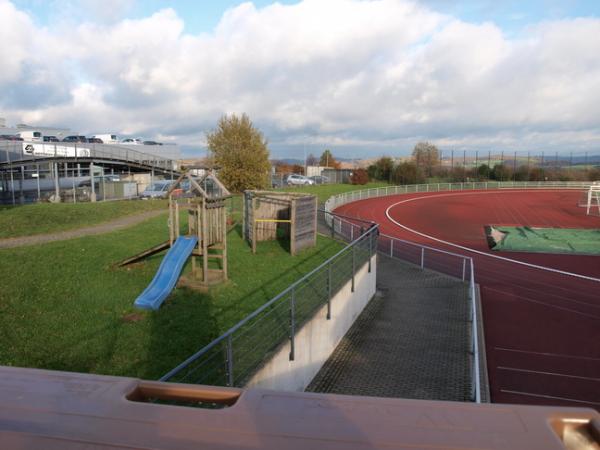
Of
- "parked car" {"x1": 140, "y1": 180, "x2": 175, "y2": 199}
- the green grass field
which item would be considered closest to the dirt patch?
the green grass field

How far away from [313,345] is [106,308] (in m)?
3.84

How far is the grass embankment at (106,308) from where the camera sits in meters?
6.55

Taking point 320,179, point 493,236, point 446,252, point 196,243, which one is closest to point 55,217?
point 196,243

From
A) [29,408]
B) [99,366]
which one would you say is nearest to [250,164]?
[99,366]

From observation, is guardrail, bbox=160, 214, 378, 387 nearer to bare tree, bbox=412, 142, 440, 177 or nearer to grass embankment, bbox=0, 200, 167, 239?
grass embankment, bbox=0, 200, 167, 239

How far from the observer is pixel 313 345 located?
809 centimetres

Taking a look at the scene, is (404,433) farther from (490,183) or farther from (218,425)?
(490,183)

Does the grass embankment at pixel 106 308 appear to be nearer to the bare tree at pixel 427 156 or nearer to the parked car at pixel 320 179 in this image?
the parked car at pixel 320 179

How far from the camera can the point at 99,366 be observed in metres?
6.24

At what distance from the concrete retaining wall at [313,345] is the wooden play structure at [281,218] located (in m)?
3.35

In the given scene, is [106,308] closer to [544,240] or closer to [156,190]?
[544,240]

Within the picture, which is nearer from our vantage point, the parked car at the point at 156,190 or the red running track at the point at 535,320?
the red running track at the point at 535,320

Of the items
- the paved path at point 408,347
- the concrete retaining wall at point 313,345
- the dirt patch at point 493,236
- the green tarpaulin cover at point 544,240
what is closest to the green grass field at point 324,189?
the dirt patch at point 493,236

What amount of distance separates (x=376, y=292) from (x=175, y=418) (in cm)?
1171
